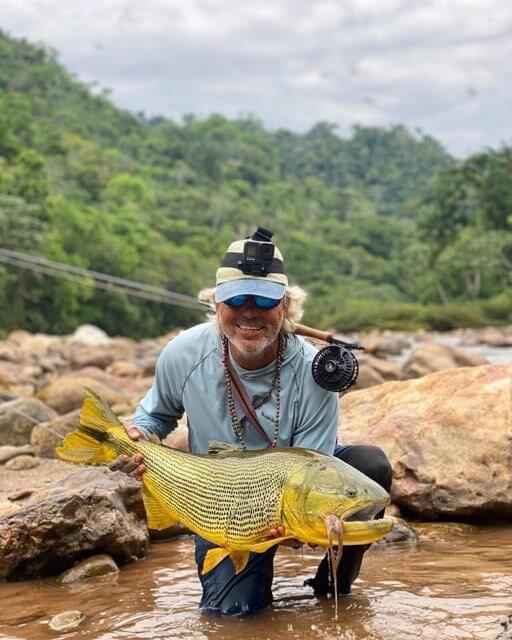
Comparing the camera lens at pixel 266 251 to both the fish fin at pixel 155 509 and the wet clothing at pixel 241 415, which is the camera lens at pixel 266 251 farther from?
the fish fin at pixel 155 509

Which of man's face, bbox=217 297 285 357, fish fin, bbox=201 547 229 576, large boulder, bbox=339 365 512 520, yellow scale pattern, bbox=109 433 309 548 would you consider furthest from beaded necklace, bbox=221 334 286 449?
large boulder, bbox=339 365 512 520

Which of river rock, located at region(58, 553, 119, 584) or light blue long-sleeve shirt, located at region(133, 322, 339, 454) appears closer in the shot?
light blue long-sleeve shirt, located at region(133, 322, 339, 454)

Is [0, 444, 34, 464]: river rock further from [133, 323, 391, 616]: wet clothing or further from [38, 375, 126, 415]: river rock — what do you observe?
[133, 323, 391, 616]: wet clothing

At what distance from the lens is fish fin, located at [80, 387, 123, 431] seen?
4.54 meters

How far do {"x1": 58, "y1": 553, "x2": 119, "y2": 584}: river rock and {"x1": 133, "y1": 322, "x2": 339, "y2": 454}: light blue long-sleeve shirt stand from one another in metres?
1.12

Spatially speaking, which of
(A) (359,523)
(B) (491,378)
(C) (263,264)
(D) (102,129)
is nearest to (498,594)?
(A) (359,523)

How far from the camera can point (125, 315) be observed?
5350cm

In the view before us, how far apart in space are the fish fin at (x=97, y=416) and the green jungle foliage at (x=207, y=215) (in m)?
35.2

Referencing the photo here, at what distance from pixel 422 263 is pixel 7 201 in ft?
113

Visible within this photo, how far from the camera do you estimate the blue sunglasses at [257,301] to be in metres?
4.38

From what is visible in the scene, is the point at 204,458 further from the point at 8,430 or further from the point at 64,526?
the point at 8,430

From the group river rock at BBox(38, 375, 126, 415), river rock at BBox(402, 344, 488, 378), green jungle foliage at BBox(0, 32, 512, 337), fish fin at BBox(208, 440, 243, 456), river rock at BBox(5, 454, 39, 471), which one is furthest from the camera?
green jungle foliage at BBox(0, 32, 512, 337)

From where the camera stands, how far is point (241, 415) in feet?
15.3

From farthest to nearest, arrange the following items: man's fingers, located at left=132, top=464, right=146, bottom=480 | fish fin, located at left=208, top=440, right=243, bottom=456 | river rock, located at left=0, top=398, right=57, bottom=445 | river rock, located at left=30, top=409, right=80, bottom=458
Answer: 1. river rock, located at left=0, top=398, right=57, bottom=445
2. river rock, located at left=30, top=409, right=80, bottom=458
3. man's fingers, located at left=132, top=464, right=146, bottom=480
4. fish fin, located at left=208, top=440, right=243, bottom=456
